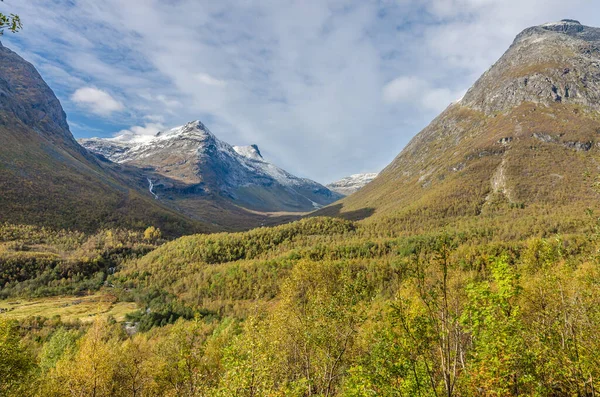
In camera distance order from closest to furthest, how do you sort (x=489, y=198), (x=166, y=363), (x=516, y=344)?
1. (x=516, y=344)
2. (x=166, y=363)
3. (x=489, y=198)

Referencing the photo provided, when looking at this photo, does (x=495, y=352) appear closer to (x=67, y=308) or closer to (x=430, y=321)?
(x=430, y=321)

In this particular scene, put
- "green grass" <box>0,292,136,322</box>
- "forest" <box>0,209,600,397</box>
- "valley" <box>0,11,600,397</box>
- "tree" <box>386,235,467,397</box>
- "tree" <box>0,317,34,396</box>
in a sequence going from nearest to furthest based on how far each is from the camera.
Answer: "tree" <box>386,235,467,397</box> < "forest" <box>0,209,600,397</box> < "valley" <box>0,11,600,397</box> < "tree" <box>0,317,34,396</box> < "green grass" <box>0,292,136,322</box>

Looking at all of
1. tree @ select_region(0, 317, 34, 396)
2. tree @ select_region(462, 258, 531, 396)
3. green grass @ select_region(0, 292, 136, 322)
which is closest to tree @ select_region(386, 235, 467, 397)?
tree @ select_region(462, 258, 531, 396)

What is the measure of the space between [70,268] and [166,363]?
149074mm

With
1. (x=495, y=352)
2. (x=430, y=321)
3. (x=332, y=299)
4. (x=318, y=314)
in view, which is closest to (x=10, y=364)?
(x=318, y=314)

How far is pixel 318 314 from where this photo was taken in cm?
2020

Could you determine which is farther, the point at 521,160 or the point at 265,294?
the point at 521,160

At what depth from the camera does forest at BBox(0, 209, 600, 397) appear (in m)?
14.7

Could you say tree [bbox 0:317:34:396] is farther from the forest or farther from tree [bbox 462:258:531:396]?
tree [bbox 462:258:531:396]

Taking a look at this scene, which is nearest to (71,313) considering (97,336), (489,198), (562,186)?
(97,336)

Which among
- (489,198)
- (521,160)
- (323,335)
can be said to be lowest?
(323,335)

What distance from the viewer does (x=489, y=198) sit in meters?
184

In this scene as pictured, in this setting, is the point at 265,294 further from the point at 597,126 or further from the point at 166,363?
the point at 597,126

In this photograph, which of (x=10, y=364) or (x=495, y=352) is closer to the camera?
(x=495, y=352)
